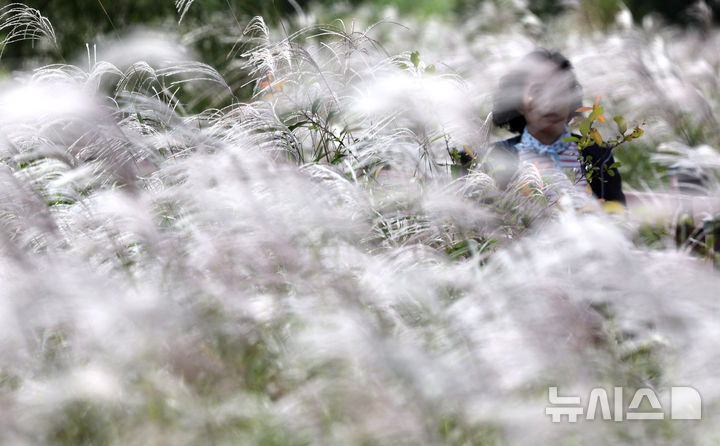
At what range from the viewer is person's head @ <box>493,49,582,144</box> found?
128 inches

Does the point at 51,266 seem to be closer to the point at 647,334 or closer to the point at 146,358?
the point at 146,358

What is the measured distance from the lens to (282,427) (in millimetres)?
1705

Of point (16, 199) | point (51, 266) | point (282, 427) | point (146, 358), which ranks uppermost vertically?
point (16, 199)

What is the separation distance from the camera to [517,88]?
3.51m

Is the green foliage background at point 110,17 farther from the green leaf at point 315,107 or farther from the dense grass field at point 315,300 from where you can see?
the dense grass field at point 315,300

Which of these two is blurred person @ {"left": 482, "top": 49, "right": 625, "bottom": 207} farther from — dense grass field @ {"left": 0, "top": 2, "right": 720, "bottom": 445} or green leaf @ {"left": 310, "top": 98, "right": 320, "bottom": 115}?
green leaf @ {"left": 310, "top": 98, "right": 320, "bottom": 115}

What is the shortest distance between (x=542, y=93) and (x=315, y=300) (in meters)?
1.94

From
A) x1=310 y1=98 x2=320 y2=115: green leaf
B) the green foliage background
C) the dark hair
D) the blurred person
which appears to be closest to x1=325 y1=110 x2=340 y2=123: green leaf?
x1=310 y1=98 x2=320 y2=115: green leaf

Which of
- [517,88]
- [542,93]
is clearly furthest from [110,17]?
[542,93]

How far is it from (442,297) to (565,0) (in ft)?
26.3

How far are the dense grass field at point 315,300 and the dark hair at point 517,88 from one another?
0.89 metres

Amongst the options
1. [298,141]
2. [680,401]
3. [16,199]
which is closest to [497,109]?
[298,141]

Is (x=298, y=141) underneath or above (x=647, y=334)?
above

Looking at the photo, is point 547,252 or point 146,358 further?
point 547,252
